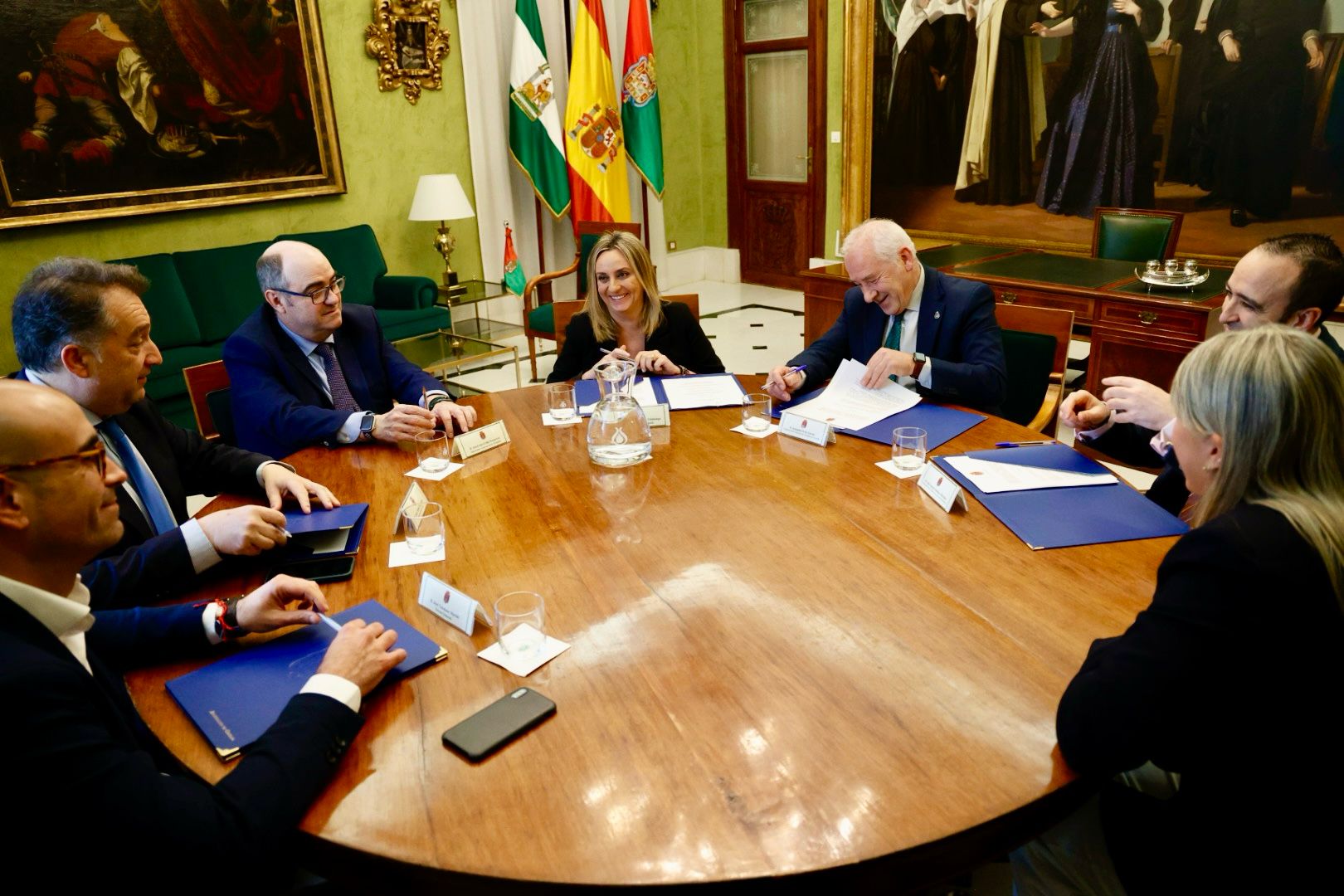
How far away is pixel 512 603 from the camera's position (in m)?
1.38

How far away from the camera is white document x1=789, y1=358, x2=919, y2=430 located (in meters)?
2.31

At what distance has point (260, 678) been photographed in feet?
4.22

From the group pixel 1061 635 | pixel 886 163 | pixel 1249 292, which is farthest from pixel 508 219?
pixel 1061 635

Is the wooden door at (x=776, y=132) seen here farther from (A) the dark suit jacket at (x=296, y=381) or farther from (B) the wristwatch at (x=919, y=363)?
(A) the dark suit jacket at (x=296, y=381)

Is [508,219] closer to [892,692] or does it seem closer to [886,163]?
[886,163]

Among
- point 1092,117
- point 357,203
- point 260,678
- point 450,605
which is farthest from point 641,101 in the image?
point 260,678

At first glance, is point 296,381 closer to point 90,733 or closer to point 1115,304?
point 90,733

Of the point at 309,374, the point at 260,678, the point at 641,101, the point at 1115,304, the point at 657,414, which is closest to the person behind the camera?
the point at 260,678

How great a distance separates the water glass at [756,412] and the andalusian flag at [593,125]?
5002mm

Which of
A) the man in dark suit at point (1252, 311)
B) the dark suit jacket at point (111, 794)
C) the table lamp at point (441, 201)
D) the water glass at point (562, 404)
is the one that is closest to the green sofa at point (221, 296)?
the table lamp at point (441, 201)

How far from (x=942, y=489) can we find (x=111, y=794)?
1468mm

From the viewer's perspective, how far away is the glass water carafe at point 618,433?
2090 millimetres

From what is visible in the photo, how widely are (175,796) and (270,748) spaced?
0.42ft

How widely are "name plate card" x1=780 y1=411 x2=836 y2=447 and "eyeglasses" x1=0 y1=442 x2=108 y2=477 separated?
4.99 feet
